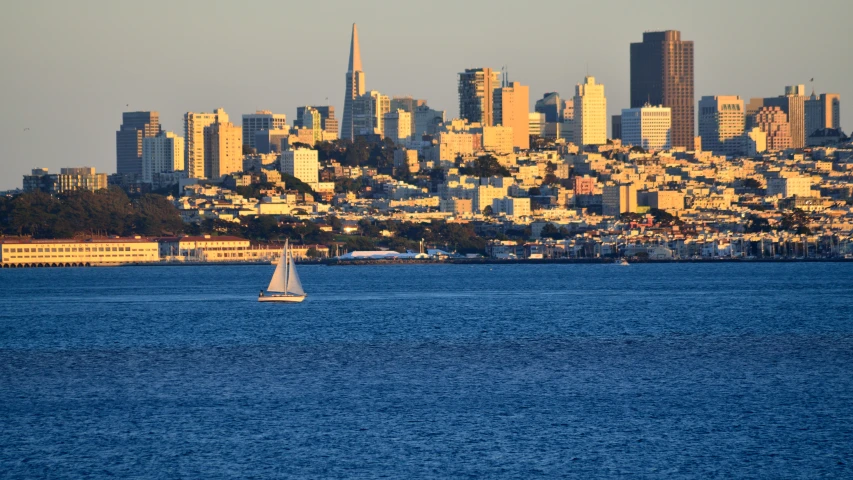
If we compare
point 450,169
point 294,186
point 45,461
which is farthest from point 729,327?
point 450,169

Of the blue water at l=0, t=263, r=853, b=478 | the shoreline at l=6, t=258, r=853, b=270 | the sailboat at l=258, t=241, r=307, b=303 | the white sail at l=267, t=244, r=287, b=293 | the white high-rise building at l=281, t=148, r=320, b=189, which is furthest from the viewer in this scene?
the white high-rise building at l=281, t=148, r=320, b=189

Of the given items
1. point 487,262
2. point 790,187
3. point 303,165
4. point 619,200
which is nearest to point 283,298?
point 487,262

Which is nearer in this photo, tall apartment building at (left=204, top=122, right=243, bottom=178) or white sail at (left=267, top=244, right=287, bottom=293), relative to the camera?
white sail at (left=267, top=244, right=287, bottom=293)

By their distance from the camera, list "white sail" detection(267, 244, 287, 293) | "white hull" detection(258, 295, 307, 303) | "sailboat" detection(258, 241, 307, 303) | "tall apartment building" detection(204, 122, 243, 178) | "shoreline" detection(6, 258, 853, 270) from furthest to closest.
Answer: "tall apartment building" detection(204, 122, 243, 178), "shoreline" detection(6, 258, 853, 270), "white sail" detection(267, 244, 287, 293), "sailboat" detection(258, 241, 307, 303), "white hull" detection(258, 295, 307, 303)

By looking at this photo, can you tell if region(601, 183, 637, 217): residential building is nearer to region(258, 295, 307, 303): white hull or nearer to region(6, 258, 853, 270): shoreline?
region(6, 258, 853, 270): shoreline

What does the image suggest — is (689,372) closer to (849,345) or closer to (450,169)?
(849,345)

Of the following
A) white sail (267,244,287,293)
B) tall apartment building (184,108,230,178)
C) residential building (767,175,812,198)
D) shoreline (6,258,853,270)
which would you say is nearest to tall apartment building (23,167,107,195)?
tall apartment building (184,108,230,178)
